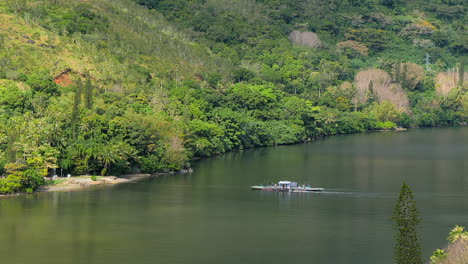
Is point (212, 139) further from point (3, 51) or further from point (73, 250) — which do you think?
point (73, 250)

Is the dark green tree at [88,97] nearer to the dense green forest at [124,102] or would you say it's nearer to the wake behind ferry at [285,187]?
the dense green forest at [124,102]

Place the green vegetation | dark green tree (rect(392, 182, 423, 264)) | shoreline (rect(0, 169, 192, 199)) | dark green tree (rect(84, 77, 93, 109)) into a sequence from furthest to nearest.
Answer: dark green tree (rect(84, 77, 93, 109)) < shoreline (rect(0, 169, 192, 199)) < dark green tree (rect(392, 182, 423, 264)) < the green vegetation

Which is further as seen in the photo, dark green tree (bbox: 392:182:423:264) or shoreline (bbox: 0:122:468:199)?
shoreline (bbox: 0:122:468:199)

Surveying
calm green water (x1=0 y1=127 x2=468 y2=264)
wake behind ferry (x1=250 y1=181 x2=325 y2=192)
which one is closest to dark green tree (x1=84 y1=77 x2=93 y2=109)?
calm green water (x1=0 y1=127 x2=468 y2=264)

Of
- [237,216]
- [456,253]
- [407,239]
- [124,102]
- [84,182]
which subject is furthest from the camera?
[124,102]

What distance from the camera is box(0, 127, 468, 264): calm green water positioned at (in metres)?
66.1

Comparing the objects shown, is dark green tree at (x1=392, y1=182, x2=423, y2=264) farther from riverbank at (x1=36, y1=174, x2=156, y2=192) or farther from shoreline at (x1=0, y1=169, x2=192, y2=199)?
riverbank at (x1=36, y1=174, x2=156, y2=192)

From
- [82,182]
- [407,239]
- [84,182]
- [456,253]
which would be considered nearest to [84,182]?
[84,182]

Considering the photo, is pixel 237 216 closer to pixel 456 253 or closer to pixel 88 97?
pixel 456 253

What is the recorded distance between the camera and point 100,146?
101m

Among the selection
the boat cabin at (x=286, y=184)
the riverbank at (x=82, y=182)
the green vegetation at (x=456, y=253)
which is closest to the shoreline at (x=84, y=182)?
the riverbank at (x=82, y=182)

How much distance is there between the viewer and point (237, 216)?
8069 centimetres

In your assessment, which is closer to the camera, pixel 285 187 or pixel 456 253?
pixel 456 253

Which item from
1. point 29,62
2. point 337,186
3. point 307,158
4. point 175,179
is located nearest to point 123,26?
point 29,62
